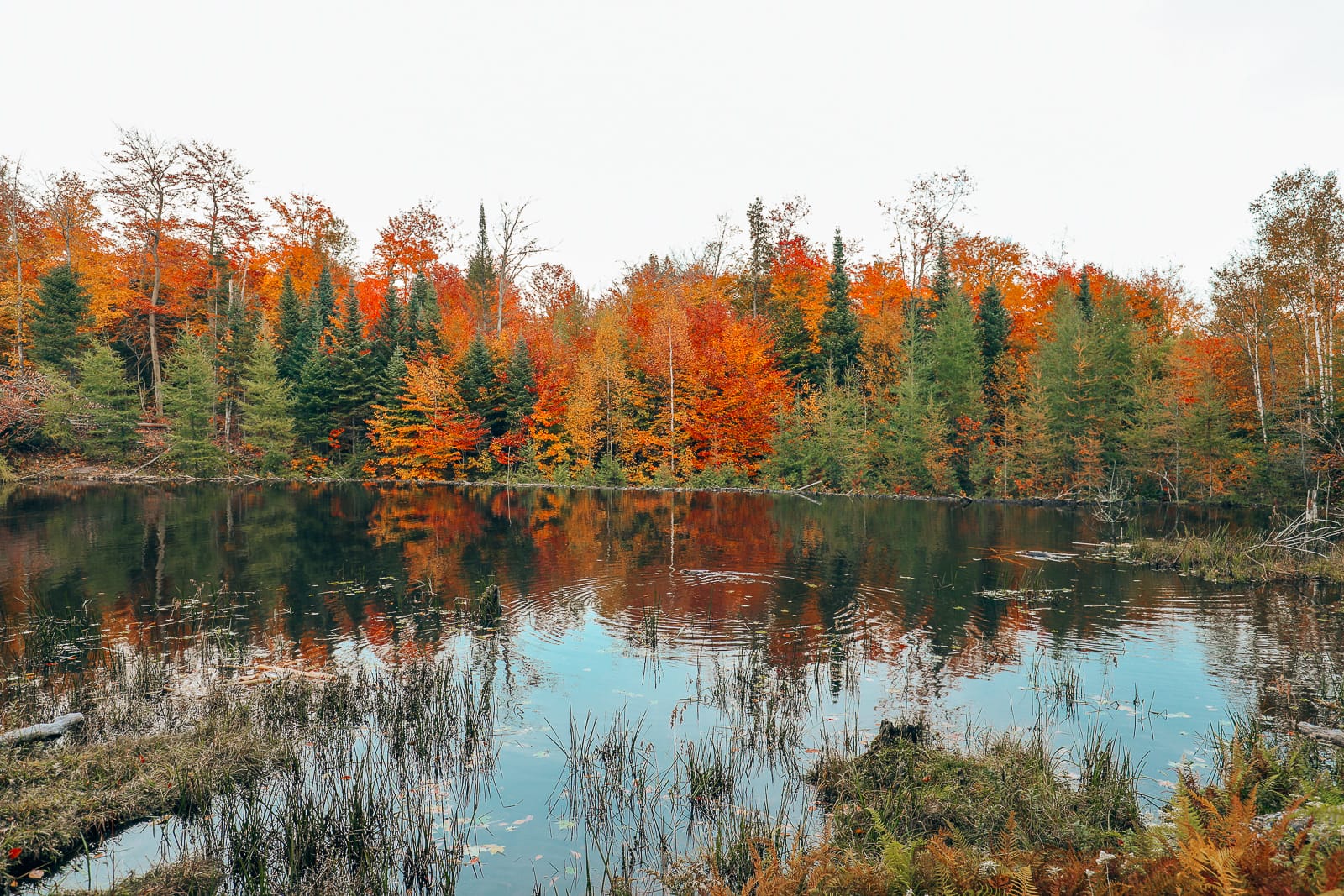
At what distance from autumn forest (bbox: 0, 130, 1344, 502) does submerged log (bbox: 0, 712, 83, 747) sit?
36.7m

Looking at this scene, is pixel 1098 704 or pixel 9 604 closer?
pixel 1098 704

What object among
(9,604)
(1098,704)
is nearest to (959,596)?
(1098,704)

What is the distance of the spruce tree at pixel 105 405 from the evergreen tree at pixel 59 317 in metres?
0.91

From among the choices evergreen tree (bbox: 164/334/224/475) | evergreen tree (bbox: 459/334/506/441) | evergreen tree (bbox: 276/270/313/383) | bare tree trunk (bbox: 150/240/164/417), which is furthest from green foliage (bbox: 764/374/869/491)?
bare tree trunk (bbox: 150/240/164/417)

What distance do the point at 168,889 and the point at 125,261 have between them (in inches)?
2229

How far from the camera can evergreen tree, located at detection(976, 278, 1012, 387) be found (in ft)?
149

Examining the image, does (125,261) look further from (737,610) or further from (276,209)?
(737,610)

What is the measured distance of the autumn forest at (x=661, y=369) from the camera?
3819 centimetres

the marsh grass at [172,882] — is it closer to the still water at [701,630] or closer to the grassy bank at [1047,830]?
the still water at [701,630]

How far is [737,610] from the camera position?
14.4 m

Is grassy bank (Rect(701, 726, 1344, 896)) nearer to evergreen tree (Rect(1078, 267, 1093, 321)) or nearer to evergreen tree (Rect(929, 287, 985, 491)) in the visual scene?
evergreen tree (Rect(929, 287, 985, 491))

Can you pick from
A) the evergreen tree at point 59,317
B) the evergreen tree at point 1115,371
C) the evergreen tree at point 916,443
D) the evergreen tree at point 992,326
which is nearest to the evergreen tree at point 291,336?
the evergreen tree at point 59,317

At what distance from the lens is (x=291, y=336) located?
51844mm

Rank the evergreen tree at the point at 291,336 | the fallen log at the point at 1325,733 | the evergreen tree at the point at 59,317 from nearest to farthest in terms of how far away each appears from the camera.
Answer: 1. the fallen log at the point at 1325,733
2. the evergreen tree at the point at 59,317
3. the evergreen tree at the point at 291,336
